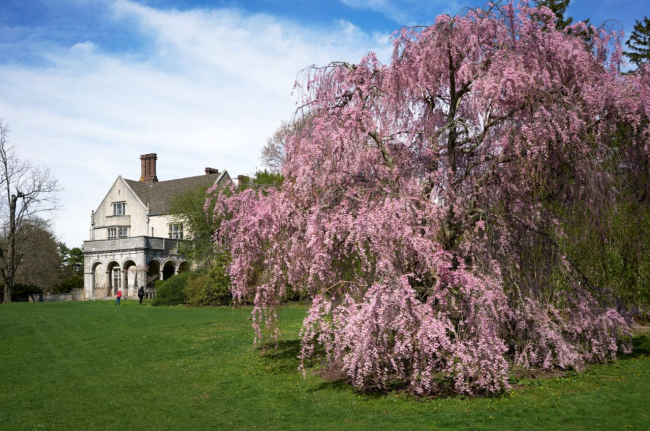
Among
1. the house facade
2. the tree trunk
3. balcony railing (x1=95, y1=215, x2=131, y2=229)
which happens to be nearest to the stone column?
the house facade

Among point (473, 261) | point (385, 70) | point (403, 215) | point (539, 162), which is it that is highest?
point (385, 70)

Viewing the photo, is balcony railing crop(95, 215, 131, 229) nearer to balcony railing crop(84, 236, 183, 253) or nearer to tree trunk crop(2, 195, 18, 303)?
balcony railing crop(84, 236, 183, 253)

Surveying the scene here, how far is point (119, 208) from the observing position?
58312 millimetres

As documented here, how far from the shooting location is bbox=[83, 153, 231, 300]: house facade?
165 ft

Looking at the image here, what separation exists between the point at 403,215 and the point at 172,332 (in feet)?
40.9

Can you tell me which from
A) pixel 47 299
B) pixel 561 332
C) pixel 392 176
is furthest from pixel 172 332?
pixel 47 299

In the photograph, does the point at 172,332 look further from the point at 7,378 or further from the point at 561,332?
the point at 561,332

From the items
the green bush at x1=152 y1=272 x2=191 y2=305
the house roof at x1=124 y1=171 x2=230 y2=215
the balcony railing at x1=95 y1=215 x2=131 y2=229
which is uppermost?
the house roof at x1=124 y1=171 x2=230 y2=215

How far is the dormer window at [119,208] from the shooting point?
58056 millimetres

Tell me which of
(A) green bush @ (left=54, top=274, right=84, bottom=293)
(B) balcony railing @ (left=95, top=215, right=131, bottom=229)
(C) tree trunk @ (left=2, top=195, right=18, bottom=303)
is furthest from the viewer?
(A) green bush @ (left=54, top=274, right=84, bottom=293)

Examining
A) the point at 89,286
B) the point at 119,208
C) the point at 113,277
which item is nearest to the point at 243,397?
the point at 113,277

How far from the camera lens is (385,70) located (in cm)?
1110

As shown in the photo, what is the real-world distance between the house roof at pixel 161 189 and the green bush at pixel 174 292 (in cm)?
1942

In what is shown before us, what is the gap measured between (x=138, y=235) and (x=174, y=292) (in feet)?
72.2
